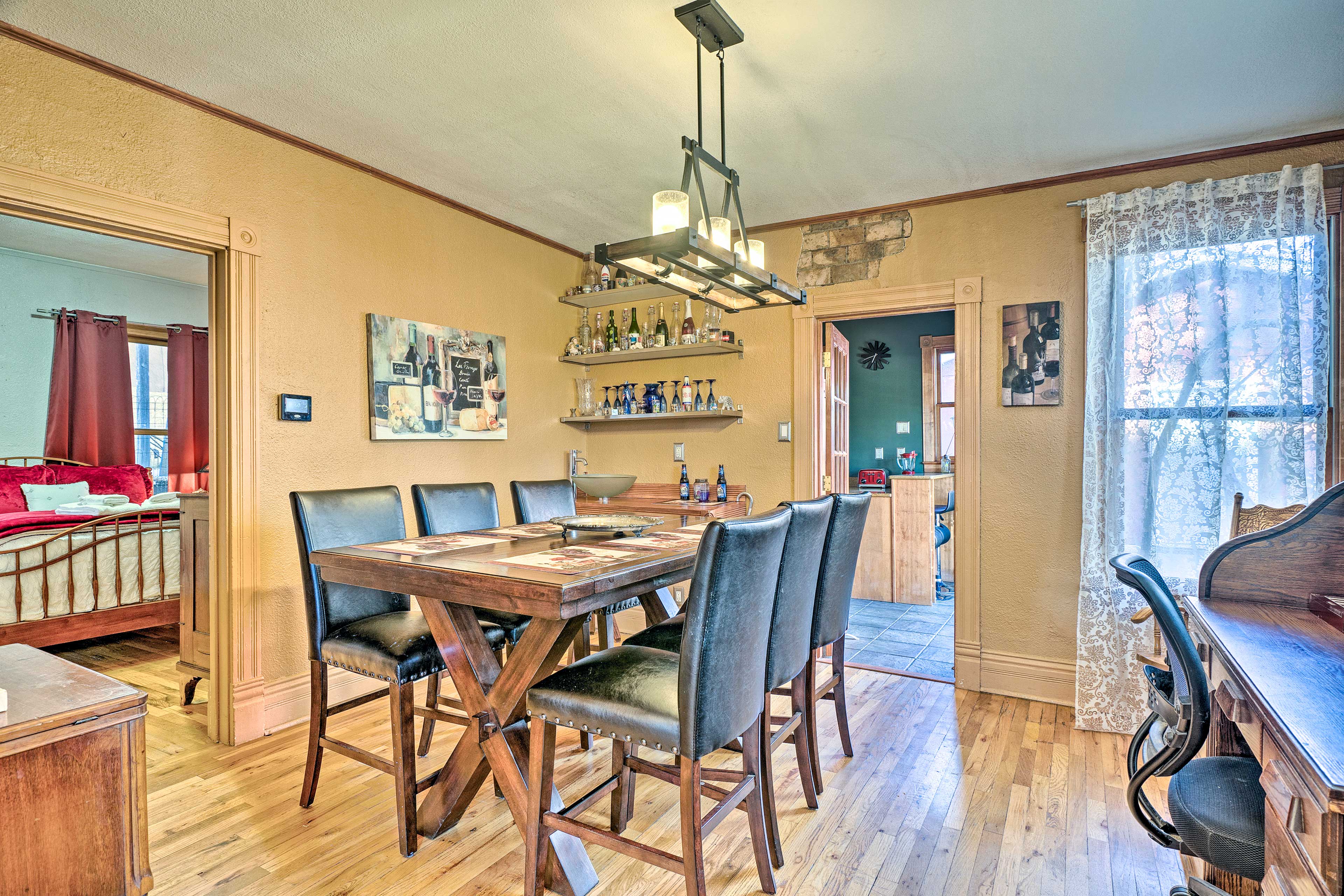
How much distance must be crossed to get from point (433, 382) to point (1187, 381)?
11.2 feet

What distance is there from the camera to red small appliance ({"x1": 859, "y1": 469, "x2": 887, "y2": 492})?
5406 millimetres

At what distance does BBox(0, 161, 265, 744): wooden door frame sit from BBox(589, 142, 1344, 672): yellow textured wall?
221cm

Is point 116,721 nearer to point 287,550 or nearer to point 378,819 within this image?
point 378,819

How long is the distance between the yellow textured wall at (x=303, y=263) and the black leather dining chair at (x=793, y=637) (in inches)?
68.6

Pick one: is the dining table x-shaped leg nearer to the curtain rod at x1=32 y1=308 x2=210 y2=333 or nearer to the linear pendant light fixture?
the linear pendant light fixture

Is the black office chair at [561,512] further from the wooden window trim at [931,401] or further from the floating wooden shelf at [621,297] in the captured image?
the wooden window trim at [931,401]

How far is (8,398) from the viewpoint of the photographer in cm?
499

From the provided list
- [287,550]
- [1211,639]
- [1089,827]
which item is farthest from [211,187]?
[1089,827]

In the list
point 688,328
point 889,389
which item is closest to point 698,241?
point 688,328

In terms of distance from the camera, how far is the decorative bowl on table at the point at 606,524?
2.40m

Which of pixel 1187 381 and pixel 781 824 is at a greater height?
pixel 1187 381

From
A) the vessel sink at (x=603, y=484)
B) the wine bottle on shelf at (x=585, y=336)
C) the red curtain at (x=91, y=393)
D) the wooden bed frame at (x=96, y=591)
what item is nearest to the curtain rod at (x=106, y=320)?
the red curtain at (x=91, y=393)

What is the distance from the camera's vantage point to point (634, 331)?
4.30 m

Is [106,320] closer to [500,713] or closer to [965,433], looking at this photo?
[500,713]
